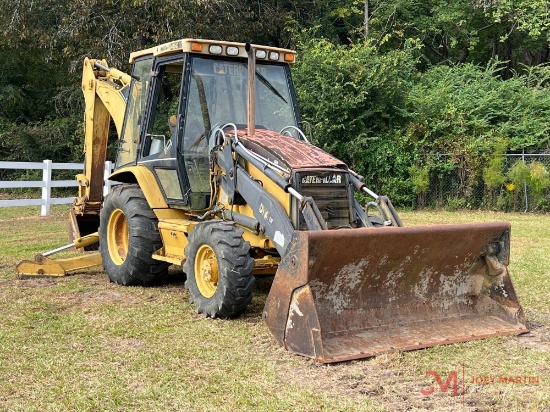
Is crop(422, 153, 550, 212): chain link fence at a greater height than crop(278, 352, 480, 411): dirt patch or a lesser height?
greater

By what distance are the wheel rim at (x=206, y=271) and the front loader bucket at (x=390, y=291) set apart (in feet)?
3.16

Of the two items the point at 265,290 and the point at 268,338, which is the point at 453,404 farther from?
the point at 265,290

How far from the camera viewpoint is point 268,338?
609cm

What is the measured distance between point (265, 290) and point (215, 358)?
2.69m

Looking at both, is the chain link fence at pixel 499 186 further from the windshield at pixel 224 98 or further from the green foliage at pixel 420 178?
the windshield at pixel 224 98

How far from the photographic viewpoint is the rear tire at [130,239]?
7926 mm

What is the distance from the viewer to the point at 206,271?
6.84 meters

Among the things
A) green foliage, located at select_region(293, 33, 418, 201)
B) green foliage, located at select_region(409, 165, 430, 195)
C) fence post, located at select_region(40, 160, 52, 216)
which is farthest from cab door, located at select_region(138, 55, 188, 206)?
green foliage, located at select_region(409, 165, 430, 195)

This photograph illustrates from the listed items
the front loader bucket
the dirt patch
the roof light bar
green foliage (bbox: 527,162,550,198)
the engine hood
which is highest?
the roof light bar

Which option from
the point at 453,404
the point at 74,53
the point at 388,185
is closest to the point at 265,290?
the point at 453,404

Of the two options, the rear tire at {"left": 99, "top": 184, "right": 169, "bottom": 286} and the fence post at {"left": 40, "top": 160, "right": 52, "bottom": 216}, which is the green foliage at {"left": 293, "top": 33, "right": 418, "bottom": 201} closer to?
the fence post at {"left": 40, "top": 160, "right": 52, "bottom": 216}

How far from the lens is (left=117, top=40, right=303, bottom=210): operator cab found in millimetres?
7605

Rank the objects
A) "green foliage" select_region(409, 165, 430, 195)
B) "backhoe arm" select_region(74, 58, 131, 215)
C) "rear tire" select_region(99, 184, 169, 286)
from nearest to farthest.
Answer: "rear tire" select_region(99, 184, 169, 286) < "backhoe arm" select_region(74, 58, 131, 215) < "green foliage" select_region(409, 165, 430, 195)

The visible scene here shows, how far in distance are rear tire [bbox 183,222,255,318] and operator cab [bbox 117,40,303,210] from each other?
904 mm
